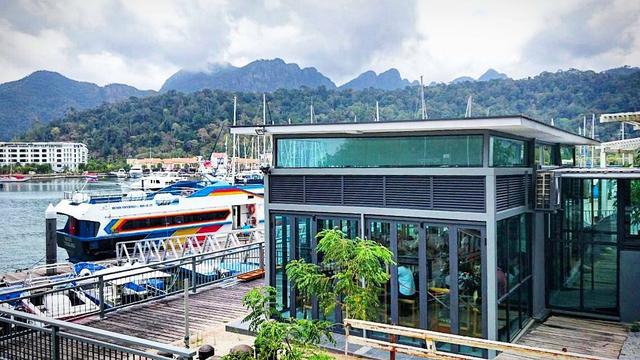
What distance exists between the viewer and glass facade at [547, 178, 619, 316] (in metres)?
10.3

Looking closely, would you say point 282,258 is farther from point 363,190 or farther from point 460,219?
point 460,219

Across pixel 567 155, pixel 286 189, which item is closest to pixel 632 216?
pixel 567 155

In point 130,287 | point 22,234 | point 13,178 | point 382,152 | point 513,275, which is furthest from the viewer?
point 13,178

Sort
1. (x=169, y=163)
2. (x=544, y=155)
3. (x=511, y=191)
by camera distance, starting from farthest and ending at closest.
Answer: (x=169, y=163), (x=544, y=155), (x=511, y=191)

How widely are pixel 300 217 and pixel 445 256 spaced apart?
8.61ft

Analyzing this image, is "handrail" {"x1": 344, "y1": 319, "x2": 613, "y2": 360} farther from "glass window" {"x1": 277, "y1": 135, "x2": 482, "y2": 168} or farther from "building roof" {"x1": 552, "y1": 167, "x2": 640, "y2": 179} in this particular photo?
"building roof" {"x1": 552, "y1": 167, "x2": 640, "y2": 179}

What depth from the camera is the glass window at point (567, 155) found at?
44.1 ft

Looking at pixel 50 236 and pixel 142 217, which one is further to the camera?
pixel 142 217

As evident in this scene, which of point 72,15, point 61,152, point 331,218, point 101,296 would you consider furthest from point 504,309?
point 72,15

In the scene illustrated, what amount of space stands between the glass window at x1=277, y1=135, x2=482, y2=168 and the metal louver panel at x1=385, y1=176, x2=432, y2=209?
0.80ft

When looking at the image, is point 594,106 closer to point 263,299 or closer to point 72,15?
point 263,299

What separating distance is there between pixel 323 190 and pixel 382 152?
1.22 meters

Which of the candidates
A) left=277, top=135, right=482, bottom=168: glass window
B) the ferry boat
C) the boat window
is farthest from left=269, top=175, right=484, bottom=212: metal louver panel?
the boat window

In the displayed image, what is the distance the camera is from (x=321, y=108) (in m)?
101
